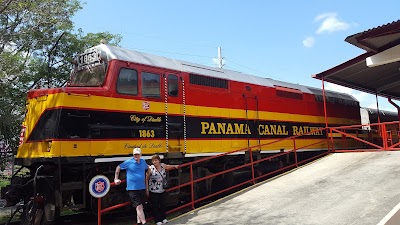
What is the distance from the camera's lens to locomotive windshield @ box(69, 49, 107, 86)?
27.6 ft

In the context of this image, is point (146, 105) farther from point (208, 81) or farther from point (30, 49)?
point (30, 49)

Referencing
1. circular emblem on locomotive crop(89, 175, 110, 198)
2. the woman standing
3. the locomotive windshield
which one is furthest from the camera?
the locomotive windshield

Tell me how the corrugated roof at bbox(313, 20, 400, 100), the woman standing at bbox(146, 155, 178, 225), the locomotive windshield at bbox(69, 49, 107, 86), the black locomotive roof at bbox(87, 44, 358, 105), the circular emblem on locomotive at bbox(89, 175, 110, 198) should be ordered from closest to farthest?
the circular emblem on locomotive at bbox(89, 175, 110, 198)
the woman standing at bbox(146, 155, 178, 225)
the locomotive windshield at bbox(69, 49, 107, 86)
the black locomotive roof at bbox(87, 44, 358, 105)
the corrugated roof at bbox(313, 20, 400, 100)

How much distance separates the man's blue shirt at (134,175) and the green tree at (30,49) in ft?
16.4

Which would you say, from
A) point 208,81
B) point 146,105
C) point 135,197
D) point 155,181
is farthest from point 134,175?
point 208,81

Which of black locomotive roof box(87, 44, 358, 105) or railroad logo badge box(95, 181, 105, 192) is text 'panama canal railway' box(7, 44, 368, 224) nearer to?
black locomotive roof box(87, 44, 358, 105)

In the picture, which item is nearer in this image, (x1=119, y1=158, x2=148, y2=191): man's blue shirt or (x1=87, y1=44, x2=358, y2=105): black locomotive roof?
(x1=119, y1=158, x2=148, y2=191): man's blue shirt

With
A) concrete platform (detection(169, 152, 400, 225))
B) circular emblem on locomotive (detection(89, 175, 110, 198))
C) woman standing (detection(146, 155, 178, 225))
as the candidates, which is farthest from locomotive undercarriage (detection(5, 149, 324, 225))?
concrete platform (detection(169, 152, 400, 225))

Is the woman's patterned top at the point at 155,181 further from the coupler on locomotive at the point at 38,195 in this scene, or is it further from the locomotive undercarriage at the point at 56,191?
the coupler on locomotive at the point at 38,195

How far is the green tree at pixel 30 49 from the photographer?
1079 cm

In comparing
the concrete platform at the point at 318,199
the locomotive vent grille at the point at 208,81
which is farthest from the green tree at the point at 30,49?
the concrete platform at the point at 318,199

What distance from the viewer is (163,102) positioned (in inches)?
352

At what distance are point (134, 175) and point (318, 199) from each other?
13.1ft

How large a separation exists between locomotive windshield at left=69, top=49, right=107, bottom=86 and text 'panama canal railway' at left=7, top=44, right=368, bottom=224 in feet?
0.08
